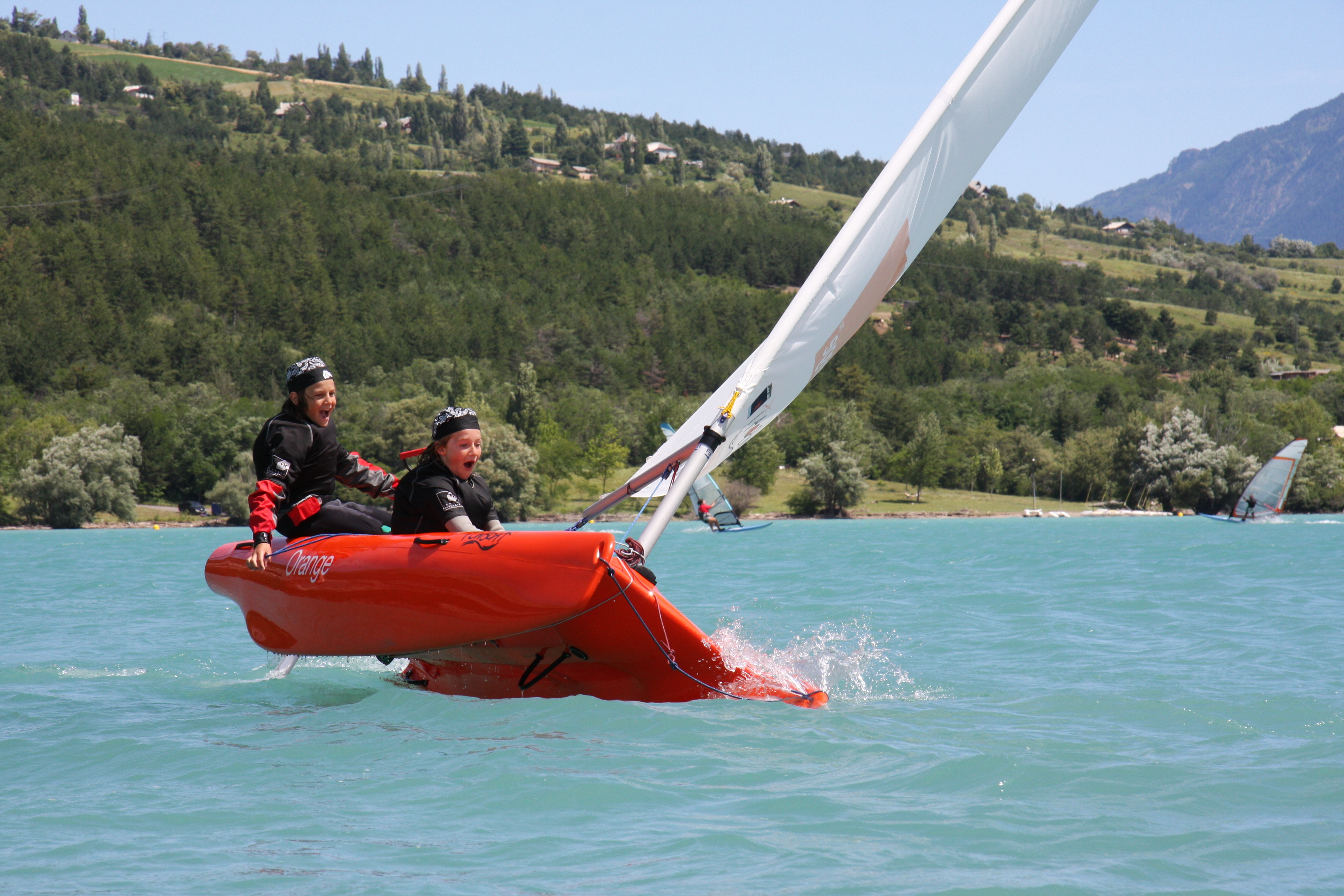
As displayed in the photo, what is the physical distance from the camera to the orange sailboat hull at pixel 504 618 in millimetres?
5094

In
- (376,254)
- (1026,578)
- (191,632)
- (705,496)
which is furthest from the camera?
(376,254)

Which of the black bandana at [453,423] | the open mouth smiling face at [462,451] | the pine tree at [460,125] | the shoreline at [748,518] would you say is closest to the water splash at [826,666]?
the open mouth smiling face at [462,451]

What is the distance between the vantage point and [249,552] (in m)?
7.09

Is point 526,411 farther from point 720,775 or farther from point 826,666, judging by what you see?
point 720,775

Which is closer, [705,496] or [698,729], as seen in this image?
[698,729]

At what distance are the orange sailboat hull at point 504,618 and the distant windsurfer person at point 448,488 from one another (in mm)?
249

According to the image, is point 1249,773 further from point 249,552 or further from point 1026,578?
point 1026,578

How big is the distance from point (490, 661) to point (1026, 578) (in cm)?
1262

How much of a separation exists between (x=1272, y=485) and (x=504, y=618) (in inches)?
1707

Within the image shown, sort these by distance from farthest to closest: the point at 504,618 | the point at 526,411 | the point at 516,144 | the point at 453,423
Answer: the point at 516,144
the point at 526,411
the point at 453,423
the point at 504,618

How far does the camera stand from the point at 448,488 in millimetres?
5832

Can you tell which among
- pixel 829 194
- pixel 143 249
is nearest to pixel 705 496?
pixel 143 249

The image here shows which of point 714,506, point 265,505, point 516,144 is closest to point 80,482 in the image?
point 714,506

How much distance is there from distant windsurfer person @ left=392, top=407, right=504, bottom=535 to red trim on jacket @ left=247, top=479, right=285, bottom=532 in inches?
29.4
